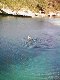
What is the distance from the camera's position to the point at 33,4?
397ft

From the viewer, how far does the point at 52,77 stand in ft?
124

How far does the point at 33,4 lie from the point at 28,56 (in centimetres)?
7687

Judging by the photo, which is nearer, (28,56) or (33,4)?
(28,56)

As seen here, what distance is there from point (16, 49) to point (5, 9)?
56499 mm

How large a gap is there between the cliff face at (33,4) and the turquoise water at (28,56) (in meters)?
43.5

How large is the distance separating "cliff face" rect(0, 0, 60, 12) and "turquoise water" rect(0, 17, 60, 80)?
43.5m

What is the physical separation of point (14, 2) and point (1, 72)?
81.2m

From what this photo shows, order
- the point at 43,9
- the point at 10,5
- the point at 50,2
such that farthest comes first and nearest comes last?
the point at 50,2 < the point at 43,9 < the point at 10,5

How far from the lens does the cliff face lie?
367 ft

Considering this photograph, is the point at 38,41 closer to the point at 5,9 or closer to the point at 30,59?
the point at 30,59

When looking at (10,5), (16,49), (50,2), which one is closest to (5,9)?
(10,5)

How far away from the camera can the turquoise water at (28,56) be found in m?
38.4

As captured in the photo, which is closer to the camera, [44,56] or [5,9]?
[44,56]

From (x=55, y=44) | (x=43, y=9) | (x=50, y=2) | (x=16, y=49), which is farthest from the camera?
(x=50, y=2)
